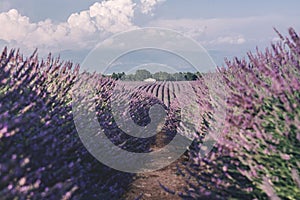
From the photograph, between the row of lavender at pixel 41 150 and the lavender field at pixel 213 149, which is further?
the lavender field at pixel 213 149

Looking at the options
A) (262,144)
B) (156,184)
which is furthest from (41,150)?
(156,184)

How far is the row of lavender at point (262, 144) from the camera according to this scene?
265 centimetres

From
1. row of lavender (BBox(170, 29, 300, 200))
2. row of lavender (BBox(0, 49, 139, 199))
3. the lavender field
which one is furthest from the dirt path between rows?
row of lavender (BBox(170, 29, 300, 200))

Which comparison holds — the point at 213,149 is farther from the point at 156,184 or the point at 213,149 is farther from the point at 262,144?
the point at 156,184

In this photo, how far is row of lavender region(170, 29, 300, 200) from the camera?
8.71 ft

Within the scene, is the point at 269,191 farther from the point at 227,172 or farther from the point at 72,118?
the point at 72,118

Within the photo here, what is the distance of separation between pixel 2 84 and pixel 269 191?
1.99 meters

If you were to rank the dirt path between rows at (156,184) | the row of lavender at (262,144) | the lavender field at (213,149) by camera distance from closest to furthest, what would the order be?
the lavender field at (213,149) < the row of lavender at (262,144) < the dirt path between rows at (156,184)

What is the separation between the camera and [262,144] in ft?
9.38

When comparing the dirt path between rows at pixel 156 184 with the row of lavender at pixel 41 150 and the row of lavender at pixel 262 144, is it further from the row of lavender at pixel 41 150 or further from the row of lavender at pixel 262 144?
the row of lavender at pixel 262 144

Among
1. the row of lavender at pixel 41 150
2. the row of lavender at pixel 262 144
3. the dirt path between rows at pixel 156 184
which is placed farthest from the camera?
the dirt path between rows at pixel 156 184

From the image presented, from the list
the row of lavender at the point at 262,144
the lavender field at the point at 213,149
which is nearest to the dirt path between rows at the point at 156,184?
the lavender field at the point at 213,149

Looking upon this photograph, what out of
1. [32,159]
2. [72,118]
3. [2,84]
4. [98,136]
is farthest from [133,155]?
[32,159]

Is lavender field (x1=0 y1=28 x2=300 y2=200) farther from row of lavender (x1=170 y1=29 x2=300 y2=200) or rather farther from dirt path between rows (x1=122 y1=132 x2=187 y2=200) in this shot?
dirt path between rows (x1=122 y1=132 x2=187 y2=200)
